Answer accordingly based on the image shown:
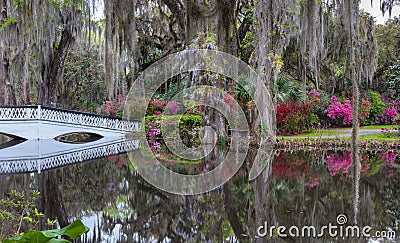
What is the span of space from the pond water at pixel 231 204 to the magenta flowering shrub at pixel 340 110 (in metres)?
9.07

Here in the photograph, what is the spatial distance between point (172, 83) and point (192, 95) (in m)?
6.83

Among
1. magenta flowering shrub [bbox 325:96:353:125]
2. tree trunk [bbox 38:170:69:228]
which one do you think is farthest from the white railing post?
magenta flowering shrub [bbox 325:96:353:125]

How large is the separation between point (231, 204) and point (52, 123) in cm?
1331

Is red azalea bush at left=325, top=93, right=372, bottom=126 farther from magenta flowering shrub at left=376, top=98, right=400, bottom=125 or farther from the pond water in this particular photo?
the pond water

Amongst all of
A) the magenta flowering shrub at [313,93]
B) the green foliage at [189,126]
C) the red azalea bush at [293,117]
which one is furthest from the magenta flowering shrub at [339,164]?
the magenta flowering shrub at [313,93]

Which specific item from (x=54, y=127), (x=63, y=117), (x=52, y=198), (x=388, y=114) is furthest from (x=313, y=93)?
(x=52, y=198)

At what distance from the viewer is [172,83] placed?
18234mm

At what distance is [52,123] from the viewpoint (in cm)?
1611

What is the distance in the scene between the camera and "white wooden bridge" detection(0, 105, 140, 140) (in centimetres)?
1520

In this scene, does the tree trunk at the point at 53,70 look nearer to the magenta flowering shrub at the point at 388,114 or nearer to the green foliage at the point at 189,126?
the green foliage at the point at 189,126

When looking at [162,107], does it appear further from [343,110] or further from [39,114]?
[343,110]

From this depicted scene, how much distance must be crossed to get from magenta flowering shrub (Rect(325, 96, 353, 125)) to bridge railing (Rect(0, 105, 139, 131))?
796cm

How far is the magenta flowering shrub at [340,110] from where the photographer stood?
15834 mm

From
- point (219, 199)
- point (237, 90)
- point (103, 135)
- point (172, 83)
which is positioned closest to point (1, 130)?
point (103, 135)
